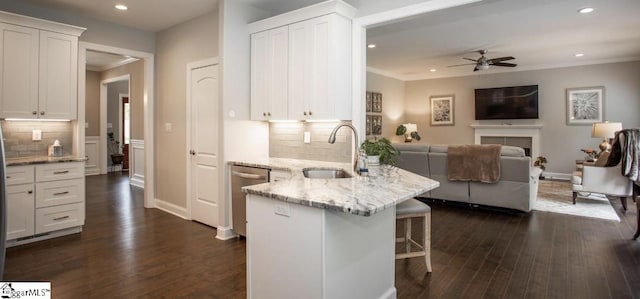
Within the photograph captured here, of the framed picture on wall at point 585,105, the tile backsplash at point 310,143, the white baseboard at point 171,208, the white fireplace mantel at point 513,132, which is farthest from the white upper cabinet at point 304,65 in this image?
the framed picture on wall at point 585,105

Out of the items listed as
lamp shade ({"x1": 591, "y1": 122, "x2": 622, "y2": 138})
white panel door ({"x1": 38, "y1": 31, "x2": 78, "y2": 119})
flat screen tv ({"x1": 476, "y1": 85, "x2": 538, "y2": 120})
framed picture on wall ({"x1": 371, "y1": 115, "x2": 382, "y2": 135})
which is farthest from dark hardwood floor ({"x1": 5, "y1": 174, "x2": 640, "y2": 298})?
flat screen tv ({"x1": 476, "y1": 85, "x2": 538, "y2": 120})

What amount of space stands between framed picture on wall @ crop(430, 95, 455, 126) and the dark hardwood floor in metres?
Result: 5.20

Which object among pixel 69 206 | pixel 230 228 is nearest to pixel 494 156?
pixel 230 228

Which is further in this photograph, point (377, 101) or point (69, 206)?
point (377, 101)

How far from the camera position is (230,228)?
3.86m

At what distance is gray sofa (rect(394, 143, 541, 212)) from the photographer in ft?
15.5

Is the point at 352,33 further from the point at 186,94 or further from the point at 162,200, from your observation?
the point at 162,200

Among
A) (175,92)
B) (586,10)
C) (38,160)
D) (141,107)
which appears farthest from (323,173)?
(141,107)

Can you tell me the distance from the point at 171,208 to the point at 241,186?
182cm

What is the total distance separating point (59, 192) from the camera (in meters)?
3.79

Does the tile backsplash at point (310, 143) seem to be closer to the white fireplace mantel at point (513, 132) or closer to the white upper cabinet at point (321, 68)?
the white upper cabinet at point (321, 68)

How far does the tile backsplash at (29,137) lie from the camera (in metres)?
3.96

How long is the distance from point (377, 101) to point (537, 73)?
3.80 metres

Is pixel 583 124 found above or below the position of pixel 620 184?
above
